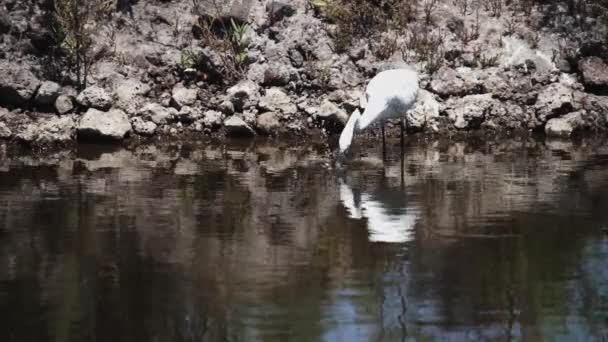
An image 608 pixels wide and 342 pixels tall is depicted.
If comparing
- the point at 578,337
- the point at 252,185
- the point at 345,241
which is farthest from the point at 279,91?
the point at 578,337

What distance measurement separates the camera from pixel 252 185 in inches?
465

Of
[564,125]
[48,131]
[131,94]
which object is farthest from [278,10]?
[564,125]

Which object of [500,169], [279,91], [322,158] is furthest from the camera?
[279,91]

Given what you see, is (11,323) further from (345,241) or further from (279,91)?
(279,91)

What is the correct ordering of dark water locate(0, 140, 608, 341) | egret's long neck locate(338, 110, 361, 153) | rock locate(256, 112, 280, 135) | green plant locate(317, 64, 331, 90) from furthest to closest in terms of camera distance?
green plant locate(317, 64, 331, 90) < rock locate(256, 112, 280, 135) < egret's long neck locate(338, 110, 361, 153) < dark water locate(0, 140, 608, 341)

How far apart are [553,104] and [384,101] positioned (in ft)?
14.3

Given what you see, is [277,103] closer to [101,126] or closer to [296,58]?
[296,58]

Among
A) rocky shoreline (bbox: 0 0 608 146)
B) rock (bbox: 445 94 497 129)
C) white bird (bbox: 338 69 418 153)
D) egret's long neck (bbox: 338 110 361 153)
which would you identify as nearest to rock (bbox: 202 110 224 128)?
rocky shoreline (bbox: 0 0 608 146)

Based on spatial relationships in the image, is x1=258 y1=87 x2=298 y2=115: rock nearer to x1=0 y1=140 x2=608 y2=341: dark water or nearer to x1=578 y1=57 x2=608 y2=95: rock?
x1=0 y1=140 x2=608 y2=341: dark water

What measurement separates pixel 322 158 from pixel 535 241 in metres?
5.29

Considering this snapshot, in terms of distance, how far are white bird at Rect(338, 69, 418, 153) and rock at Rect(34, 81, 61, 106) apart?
5.20 m

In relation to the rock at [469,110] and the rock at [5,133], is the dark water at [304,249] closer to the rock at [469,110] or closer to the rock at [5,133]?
the rock at [5,133]

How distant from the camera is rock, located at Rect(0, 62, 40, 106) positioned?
15297mm

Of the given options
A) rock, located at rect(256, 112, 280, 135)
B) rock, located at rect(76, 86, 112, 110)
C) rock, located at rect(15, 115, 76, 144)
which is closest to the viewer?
rock, located at rect(15, 115, 76, 144)
